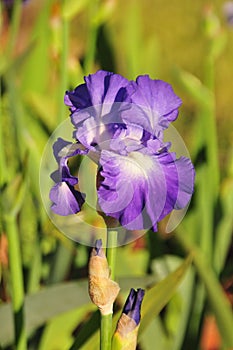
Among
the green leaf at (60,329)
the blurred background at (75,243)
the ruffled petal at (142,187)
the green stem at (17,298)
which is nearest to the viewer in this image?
the ruffled petal at (142,187)

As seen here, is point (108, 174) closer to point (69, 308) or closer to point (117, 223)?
point (117, 223)

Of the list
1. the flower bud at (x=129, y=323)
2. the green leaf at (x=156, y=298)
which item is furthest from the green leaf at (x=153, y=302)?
the flower bud at (x=129, y=323)

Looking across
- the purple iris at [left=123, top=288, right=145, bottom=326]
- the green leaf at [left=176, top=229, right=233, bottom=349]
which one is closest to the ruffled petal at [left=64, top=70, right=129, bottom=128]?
the purple iris at [left=123, top=288, right=145, bottom=326]

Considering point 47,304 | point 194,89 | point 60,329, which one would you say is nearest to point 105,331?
point 47,304

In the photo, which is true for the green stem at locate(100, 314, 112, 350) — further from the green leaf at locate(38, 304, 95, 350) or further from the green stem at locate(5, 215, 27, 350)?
the green leaf at locate(38, 304, 95, 350)

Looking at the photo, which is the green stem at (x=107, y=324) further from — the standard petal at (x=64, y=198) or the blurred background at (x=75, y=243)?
the blurred background at (x=75, y=243)

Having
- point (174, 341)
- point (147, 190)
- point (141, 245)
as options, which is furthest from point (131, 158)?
point (141, 245)
